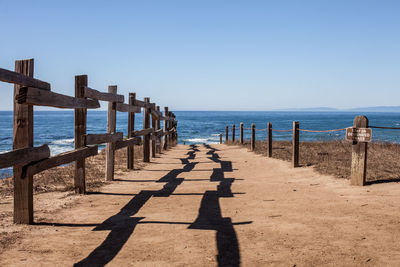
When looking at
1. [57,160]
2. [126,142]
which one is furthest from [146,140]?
[57,160]

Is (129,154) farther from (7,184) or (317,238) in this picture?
(317,238)

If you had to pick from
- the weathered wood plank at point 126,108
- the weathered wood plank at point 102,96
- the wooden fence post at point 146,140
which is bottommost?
the wooden fence post at point 146,140

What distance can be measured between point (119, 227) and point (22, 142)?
1.72 metres

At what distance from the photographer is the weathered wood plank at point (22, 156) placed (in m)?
4.01

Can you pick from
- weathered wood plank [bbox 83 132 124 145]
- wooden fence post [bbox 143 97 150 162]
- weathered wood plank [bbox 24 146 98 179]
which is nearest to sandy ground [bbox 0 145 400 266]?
weathered wood plank [bbox 24 146 98 179]

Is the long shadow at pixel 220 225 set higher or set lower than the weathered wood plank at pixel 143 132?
lower

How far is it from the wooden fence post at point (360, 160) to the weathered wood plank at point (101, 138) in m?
5.40

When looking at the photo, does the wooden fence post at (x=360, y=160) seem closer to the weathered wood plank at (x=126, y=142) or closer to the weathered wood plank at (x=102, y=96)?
the weathered wood plank at (x=126, y=142)

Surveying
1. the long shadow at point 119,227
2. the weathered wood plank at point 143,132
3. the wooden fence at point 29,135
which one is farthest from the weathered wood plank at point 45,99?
the weathered wood plank at point 143,132

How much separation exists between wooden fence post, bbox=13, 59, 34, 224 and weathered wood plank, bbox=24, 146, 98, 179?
10cm

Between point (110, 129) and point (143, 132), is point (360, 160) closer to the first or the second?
point (110, 129)

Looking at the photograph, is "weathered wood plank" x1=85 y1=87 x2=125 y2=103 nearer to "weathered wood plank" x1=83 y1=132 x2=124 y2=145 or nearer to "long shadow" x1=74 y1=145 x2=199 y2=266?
"weathered wood plank" x1=83 y1=132 x2=124 y2=145

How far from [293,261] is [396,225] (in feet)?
6.47

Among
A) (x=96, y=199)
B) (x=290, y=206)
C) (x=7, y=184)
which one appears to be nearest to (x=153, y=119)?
(x=7, y=184)
